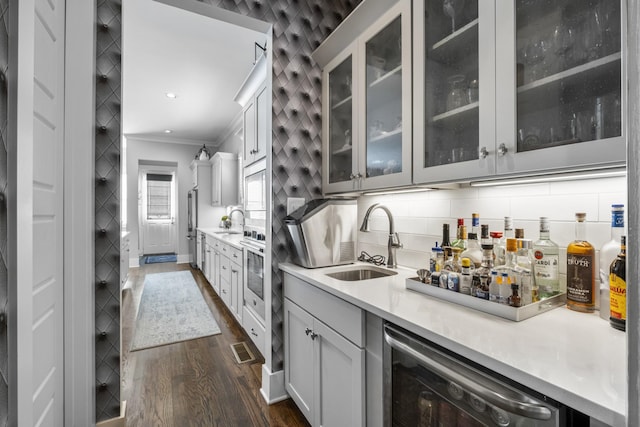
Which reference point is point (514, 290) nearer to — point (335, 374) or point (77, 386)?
point (335, 374)

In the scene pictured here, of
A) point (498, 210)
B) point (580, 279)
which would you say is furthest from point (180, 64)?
point (580, 279)

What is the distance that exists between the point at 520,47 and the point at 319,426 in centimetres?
185

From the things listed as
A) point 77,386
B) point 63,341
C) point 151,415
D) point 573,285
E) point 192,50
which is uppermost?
point 192,50

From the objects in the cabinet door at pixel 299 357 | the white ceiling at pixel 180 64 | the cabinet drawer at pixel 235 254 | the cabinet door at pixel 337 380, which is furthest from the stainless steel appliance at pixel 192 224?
the cabinet door at pixel 337 380

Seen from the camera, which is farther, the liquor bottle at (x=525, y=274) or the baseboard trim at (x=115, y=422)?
the baseboard trim at (x=115, y=422)

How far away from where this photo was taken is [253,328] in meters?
2.60

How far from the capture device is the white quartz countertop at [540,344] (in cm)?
57

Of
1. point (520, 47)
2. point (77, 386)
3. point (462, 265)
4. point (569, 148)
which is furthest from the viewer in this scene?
point (77, 386)

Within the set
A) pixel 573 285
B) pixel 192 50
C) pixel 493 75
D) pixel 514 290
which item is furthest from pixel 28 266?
pixel 192 50

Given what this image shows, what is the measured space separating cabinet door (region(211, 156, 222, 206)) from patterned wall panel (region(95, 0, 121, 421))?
151 inches

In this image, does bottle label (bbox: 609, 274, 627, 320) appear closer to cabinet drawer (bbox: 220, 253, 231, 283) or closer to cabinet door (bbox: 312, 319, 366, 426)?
cabinet door (bbox: 312, 319, 366, 426)

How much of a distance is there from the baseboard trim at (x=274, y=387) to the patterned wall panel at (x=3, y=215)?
4.51 ft

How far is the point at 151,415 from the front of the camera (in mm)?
1795

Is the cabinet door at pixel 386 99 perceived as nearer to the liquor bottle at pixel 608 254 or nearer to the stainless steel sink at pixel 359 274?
the stainless steel sink at pixel 359 274
